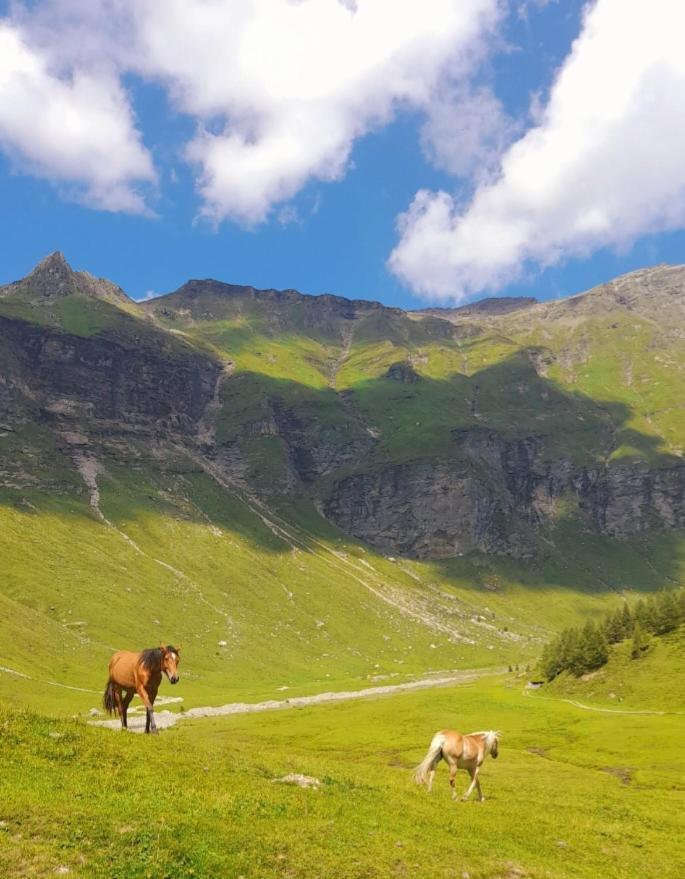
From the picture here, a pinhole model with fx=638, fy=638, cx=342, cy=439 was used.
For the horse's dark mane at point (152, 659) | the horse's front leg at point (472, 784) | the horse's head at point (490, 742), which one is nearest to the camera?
the horse's dark mane at point (152, 659)

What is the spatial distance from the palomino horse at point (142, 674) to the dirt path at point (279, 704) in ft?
216

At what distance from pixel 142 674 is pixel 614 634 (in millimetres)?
106588

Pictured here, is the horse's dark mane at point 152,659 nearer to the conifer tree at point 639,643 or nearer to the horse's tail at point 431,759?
the horse's tail at point 431,759

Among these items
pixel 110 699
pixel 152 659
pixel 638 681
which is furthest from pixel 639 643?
pixel 152 659

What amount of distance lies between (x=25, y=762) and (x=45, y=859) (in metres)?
6.38

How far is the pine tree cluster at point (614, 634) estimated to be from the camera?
105 meters

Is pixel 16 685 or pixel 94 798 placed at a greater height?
pixel 94 798

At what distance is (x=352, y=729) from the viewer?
8425 cm

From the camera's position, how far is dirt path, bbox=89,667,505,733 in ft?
335

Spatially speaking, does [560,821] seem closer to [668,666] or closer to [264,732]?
[264,732]

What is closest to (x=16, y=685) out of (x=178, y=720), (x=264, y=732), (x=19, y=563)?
(x=178, y=720)

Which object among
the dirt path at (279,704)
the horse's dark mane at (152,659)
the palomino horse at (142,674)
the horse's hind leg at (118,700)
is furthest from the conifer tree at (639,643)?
the horse's dark mane at (152,659)

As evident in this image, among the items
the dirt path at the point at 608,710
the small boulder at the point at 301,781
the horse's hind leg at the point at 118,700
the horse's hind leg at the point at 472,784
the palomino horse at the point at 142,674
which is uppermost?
the palomino horse at the point at 142,674

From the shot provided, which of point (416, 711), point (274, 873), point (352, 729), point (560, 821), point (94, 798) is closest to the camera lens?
point (274, 873)
